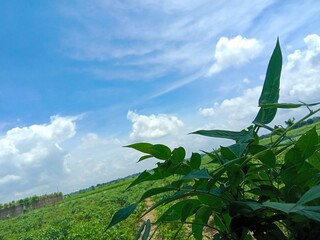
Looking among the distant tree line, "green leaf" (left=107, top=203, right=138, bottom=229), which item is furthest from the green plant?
the distant tree line

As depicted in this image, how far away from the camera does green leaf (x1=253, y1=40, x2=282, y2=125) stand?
1.54 ft

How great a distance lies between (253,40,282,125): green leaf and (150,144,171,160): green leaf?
0.13 metres

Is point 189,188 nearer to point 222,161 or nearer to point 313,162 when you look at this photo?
point 222,161

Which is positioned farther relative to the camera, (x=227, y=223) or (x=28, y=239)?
(x=28, y=239)

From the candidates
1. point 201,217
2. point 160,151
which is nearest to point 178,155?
point 160,151

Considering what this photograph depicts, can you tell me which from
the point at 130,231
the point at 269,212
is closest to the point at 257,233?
the point at 269,212

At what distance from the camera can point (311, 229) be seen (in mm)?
451

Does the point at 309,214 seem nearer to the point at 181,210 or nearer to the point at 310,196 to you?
the point at 310,196

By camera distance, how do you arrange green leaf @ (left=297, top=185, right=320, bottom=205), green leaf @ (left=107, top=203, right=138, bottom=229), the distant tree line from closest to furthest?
green leaf @ (left=297, top=185, right=320, bottom=205) < green leaf @ (left=107, top=203, right=138, bottom=229) < the distant tree line

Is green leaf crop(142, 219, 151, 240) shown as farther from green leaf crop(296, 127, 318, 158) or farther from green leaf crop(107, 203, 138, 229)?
green leaf crop(296, 127, 318, 158)

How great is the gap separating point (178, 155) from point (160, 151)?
0.08 feet

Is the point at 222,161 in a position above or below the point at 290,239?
above

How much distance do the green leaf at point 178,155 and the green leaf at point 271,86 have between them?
11cm

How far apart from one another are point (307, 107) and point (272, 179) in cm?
16
